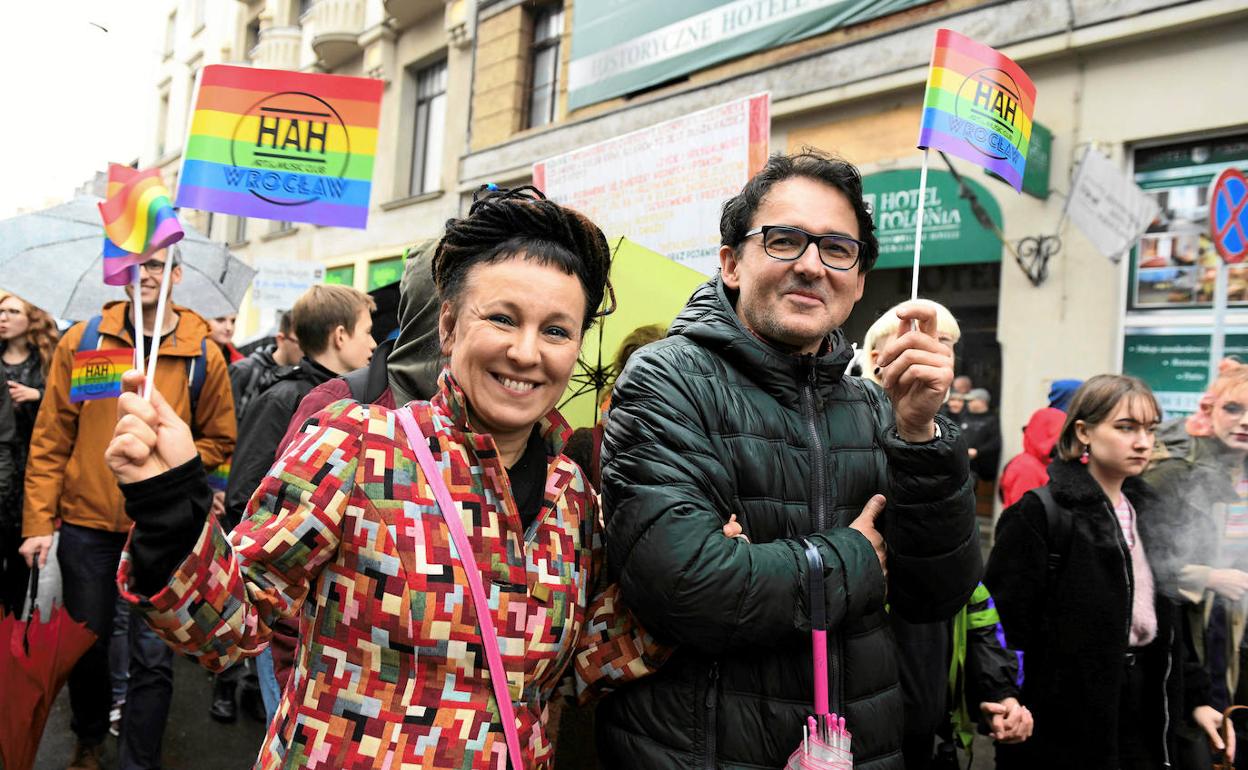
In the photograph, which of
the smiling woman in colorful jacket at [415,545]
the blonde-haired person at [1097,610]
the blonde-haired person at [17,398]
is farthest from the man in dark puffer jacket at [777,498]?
the blonde-haired person at [17,398]

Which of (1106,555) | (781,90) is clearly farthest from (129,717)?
(781,90)

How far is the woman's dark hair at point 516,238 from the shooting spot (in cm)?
152

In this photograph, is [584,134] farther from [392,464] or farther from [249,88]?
[392,464]

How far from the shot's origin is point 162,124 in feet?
92.2

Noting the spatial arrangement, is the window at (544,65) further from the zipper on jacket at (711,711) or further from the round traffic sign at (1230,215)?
the zipper on jacket at (711,711)

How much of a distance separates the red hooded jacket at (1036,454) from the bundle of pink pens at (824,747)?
2.75 metres

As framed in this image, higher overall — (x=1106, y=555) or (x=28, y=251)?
(x=28, y=251)

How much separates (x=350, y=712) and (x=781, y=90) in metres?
→ 9.07

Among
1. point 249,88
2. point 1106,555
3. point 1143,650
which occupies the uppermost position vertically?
point 249,88

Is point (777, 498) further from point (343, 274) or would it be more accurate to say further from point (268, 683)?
point (343, 274)

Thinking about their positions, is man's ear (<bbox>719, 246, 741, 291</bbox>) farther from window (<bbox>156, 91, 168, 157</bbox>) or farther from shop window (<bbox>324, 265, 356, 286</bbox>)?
window (<bbox>156, 91, 168, 157</bbox>)

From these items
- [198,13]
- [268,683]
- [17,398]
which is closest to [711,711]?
[268,683]

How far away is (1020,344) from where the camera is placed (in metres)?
7.67

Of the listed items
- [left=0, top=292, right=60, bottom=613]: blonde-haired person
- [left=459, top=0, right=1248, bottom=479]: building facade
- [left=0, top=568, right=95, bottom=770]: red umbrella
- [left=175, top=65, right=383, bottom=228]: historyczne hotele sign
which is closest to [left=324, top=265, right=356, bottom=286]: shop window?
[left=459, top=0, right=1248, bottom=479]: building facade
